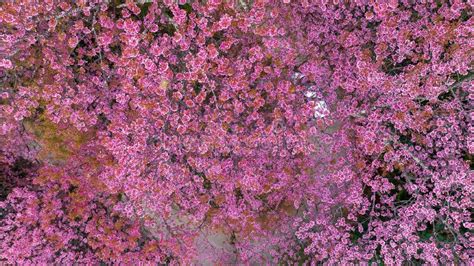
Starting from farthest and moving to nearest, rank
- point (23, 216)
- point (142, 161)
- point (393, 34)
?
1. point (23, 216)
2. point (393, 34)
3. point (142, 161)

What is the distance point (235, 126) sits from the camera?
630 cm

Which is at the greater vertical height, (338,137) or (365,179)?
(338,137)

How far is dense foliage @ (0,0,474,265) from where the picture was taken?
583 cm

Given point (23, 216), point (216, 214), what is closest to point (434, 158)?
point (216, 214)

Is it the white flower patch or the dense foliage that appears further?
the white flower patch

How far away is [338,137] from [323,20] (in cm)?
236

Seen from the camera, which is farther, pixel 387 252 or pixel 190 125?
pixel 387 252

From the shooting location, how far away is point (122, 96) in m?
6.01

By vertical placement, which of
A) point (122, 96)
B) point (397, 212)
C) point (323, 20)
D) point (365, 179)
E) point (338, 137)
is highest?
point (323, 20)

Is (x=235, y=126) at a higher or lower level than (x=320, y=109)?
lower

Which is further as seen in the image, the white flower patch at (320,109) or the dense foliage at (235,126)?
the white flower patch at (320,109)

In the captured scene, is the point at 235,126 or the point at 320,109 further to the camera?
the point at 320,109

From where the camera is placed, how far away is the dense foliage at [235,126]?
5.83 metres

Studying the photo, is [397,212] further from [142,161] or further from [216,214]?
[142,161]
